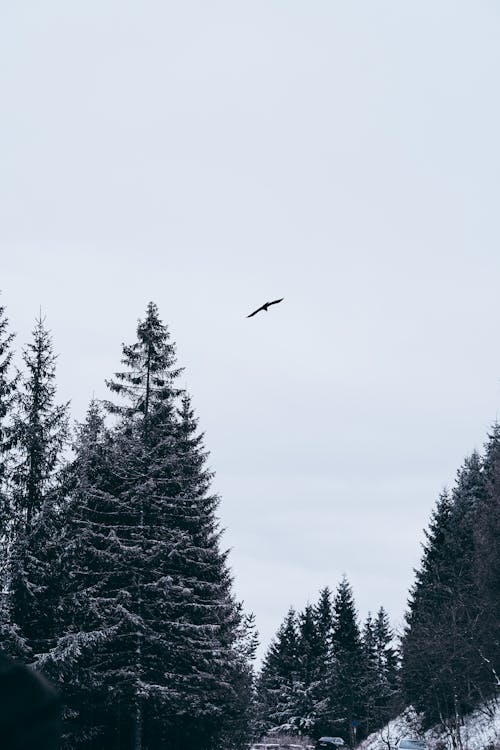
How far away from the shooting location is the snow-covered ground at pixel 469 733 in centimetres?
4678

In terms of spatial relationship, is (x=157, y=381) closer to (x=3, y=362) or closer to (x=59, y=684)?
(x=3, y=362)

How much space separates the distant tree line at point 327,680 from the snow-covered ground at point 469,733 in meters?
2.62

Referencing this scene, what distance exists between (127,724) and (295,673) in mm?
45358

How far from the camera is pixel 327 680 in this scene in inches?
3191

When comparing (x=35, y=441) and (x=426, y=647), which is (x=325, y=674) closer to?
(x=426, y=647)

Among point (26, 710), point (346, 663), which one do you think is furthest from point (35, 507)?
point (346, 663)

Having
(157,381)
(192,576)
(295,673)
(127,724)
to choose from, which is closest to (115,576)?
(192,576)

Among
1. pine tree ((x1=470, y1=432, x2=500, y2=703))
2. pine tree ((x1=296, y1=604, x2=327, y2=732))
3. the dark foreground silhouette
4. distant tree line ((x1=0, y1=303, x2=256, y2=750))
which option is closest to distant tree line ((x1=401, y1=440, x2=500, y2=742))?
pine tree ((x1=470, y1=432, x2=500, y2=703))

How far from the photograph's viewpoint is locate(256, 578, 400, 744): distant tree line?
80000mm

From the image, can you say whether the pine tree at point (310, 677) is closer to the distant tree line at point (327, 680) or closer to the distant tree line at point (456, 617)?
the distant tree line at point (327, 680)

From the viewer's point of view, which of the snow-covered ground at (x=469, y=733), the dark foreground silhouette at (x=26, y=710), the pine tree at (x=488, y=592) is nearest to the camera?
the dark foreground silhouette at (x=26, y=710)

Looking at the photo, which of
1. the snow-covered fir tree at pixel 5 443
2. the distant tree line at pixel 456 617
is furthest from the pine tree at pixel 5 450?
Answer: the distant tree line at pixel 456 617

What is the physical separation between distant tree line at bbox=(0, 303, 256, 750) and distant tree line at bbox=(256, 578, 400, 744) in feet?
122

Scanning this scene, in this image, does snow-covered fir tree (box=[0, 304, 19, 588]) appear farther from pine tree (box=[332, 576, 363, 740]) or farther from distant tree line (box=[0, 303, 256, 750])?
pine tree (box=[332, 576, 363, 740])
